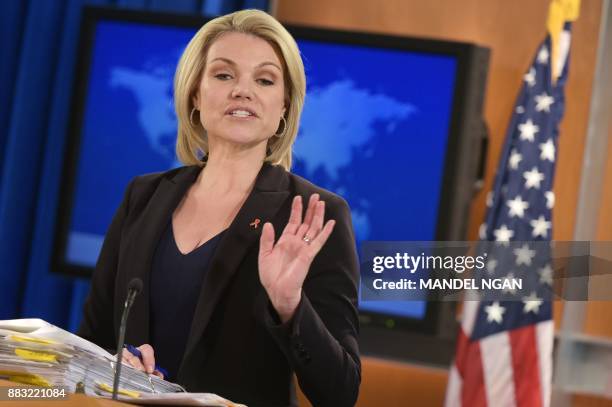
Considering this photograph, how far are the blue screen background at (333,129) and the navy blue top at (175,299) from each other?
6.76 ft

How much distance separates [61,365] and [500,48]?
346 cm

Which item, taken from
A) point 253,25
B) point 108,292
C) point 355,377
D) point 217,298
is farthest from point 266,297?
point 253,25

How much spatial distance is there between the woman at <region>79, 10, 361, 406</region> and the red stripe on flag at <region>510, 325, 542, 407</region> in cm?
203

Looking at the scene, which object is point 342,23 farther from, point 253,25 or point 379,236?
point 253,25

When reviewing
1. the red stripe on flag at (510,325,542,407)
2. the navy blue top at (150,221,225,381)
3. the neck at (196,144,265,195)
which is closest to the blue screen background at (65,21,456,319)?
the red stripe on flag at (510,325,542,407)

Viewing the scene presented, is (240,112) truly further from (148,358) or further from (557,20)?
(557,20)

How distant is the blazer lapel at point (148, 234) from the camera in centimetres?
206

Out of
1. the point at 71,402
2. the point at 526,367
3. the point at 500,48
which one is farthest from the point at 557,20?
the point at 71,402

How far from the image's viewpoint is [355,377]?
1962 mm

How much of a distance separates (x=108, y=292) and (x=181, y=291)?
0.23 metres

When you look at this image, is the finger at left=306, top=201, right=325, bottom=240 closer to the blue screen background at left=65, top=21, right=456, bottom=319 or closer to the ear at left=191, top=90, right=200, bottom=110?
the ear at left=191, top=90, right=200, bottom=110

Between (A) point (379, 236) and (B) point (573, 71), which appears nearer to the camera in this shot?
(A) point (379, 236)

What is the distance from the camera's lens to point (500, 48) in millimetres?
4609

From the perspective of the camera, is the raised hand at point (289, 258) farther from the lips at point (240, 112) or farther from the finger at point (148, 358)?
the lips at point (240, 112)
